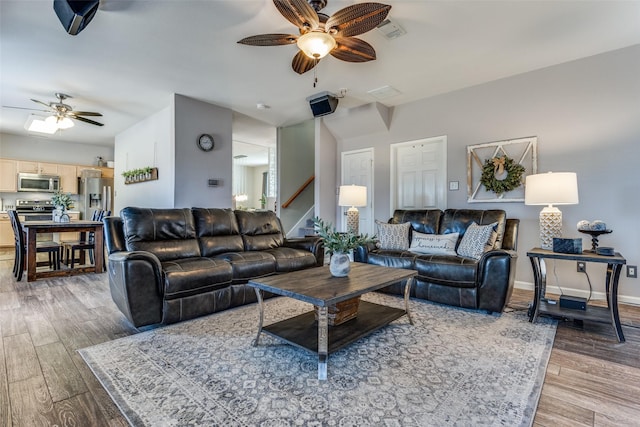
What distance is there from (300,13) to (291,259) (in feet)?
7.45

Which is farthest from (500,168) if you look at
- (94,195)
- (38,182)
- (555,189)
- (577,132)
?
(38,182)

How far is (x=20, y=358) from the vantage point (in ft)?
6.49

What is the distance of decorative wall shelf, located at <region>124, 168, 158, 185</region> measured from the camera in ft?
17.4

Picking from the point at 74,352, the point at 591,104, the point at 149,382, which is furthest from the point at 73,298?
the point at 591,104

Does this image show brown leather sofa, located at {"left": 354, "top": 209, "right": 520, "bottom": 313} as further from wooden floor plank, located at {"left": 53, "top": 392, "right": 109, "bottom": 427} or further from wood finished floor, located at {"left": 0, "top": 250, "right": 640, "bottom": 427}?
wooden floor plank, located at {"left": 53, "top": 392, "right": 109, "bottom": 427}

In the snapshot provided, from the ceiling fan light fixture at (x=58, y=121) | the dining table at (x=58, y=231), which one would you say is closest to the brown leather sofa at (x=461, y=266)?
the dining table at (x=58, y=231)

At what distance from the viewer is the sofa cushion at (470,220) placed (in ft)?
11.1

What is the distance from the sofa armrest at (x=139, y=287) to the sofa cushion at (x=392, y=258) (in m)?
2.18

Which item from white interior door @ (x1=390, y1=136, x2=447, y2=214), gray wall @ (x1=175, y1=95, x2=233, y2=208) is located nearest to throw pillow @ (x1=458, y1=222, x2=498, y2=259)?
white interior door @ (x1=390, y1=136, x2=447, y2=214)

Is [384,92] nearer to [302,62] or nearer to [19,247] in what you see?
[302,62]

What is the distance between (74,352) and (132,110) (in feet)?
15.0

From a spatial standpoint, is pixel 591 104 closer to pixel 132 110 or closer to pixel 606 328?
pixel 606 328

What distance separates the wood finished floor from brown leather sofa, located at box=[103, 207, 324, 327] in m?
0.36

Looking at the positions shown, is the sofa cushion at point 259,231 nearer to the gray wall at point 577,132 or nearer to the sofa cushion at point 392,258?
the sofa cushion at point 392,258
